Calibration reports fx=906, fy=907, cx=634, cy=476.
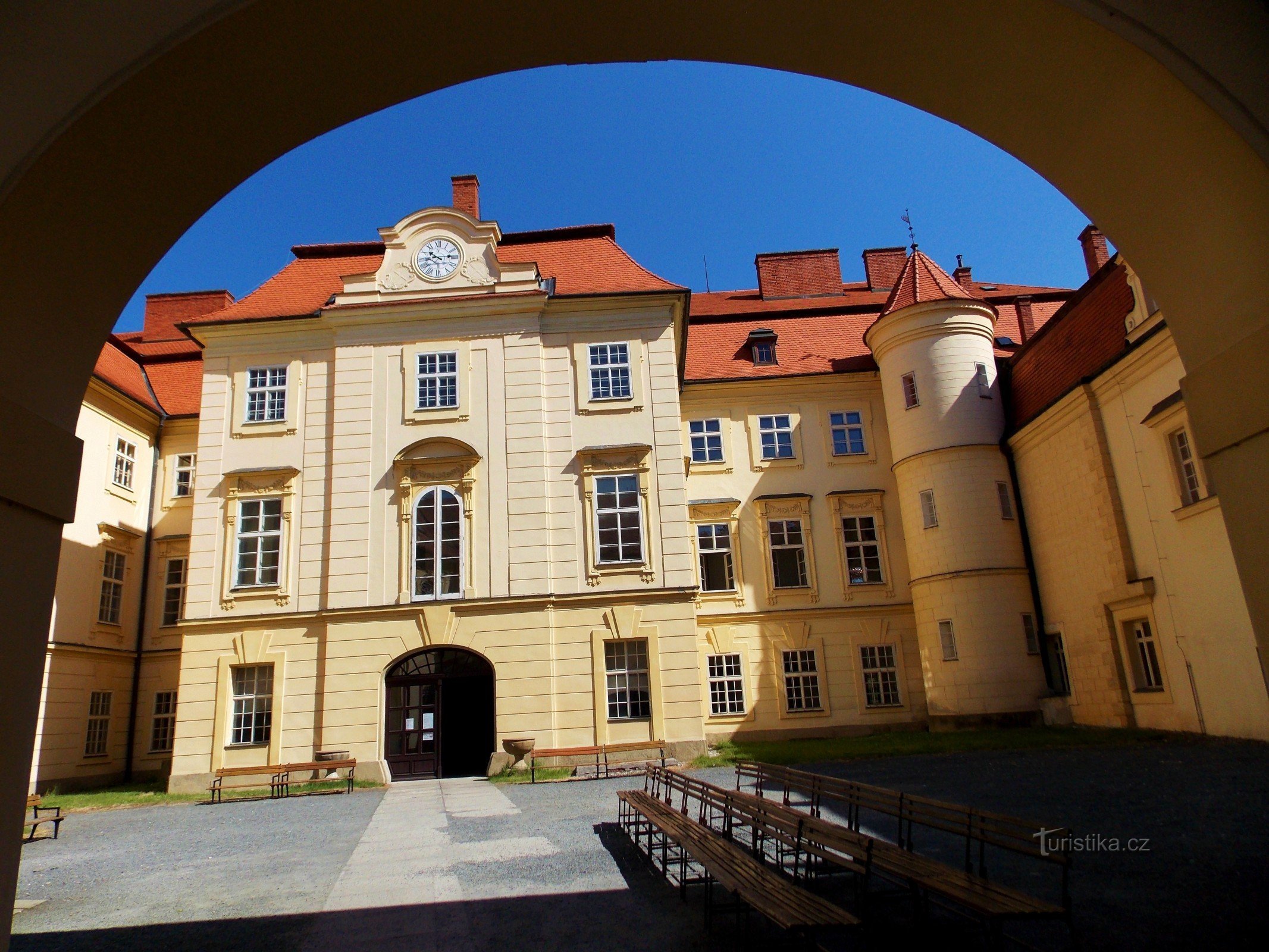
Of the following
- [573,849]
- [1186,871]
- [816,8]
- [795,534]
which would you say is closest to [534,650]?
[795,534]

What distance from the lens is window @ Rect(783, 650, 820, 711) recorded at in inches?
973

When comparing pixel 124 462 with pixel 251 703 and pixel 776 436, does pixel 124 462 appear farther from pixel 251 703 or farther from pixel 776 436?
pixel 776 436

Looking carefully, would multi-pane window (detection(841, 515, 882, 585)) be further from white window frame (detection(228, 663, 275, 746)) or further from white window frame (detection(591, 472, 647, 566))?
white window frame (detection(228, 663, 275, 746))

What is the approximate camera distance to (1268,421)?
330 centimetres

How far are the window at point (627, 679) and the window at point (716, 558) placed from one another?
16.5 ft

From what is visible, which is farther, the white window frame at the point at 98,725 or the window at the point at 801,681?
the window at the point at 801,681

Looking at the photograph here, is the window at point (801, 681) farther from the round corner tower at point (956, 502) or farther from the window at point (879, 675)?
the round corner tower at point (956, 502)

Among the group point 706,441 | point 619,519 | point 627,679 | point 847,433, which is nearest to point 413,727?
point 627,679

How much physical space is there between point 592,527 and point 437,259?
26.7 feet

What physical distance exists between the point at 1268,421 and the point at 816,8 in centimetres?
240

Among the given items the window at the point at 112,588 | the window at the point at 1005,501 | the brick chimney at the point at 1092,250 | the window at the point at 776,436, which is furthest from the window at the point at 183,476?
the brick chimney at the point at 1092,250

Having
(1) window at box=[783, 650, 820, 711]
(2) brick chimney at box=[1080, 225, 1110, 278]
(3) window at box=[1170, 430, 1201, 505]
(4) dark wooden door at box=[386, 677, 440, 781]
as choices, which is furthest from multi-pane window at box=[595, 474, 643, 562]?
(2) brick chimney at box=[1080, 225, 1110, 278]

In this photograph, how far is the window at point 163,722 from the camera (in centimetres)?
2511

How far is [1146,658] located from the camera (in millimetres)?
19250
